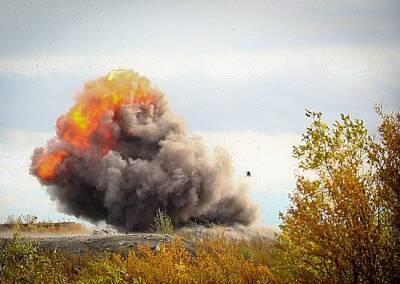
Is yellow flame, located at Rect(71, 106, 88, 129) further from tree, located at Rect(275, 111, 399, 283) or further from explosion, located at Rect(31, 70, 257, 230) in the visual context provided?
tree, located at Rect(275, 111, 399, 283)

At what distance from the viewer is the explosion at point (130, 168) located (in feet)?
190

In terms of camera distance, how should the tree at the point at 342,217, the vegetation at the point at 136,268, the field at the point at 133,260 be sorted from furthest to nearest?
the field at the point at 133,260 → the vegetation at the point at 136,268 → the tree at the point at 342,217

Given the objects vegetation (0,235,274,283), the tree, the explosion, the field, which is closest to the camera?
the tree

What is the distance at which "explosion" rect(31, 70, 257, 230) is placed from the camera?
5788 cm

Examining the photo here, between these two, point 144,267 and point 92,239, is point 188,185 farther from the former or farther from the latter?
point 144,267

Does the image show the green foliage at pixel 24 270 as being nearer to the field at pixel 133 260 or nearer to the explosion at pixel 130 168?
the field at pixel 133 260

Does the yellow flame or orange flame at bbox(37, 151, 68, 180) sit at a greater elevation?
the yellow flame

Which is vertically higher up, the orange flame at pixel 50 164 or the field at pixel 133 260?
the orange flame at pixel 50 164

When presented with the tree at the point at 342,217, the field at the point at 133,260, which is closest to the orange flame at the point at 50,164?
the field at the point at 133,260

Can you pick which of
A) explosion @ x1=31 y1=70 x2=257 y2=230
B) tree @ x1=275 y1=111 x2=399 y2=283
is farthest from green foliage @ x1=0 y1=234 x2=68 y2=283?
explosion @ x1=31 y1=70 x2=257 y2=230

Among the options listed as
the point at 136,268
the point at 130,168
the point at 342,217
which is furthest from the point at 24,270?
the point at 130,168

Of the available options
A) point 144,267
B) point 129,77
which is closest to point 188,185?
point 129,77

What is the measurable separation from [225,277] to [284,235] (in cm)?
1118

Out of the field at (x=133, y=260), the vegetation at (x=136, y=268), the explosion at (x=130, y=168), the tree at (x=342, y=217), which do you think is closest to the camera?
the tree at (x=342, y=217)
